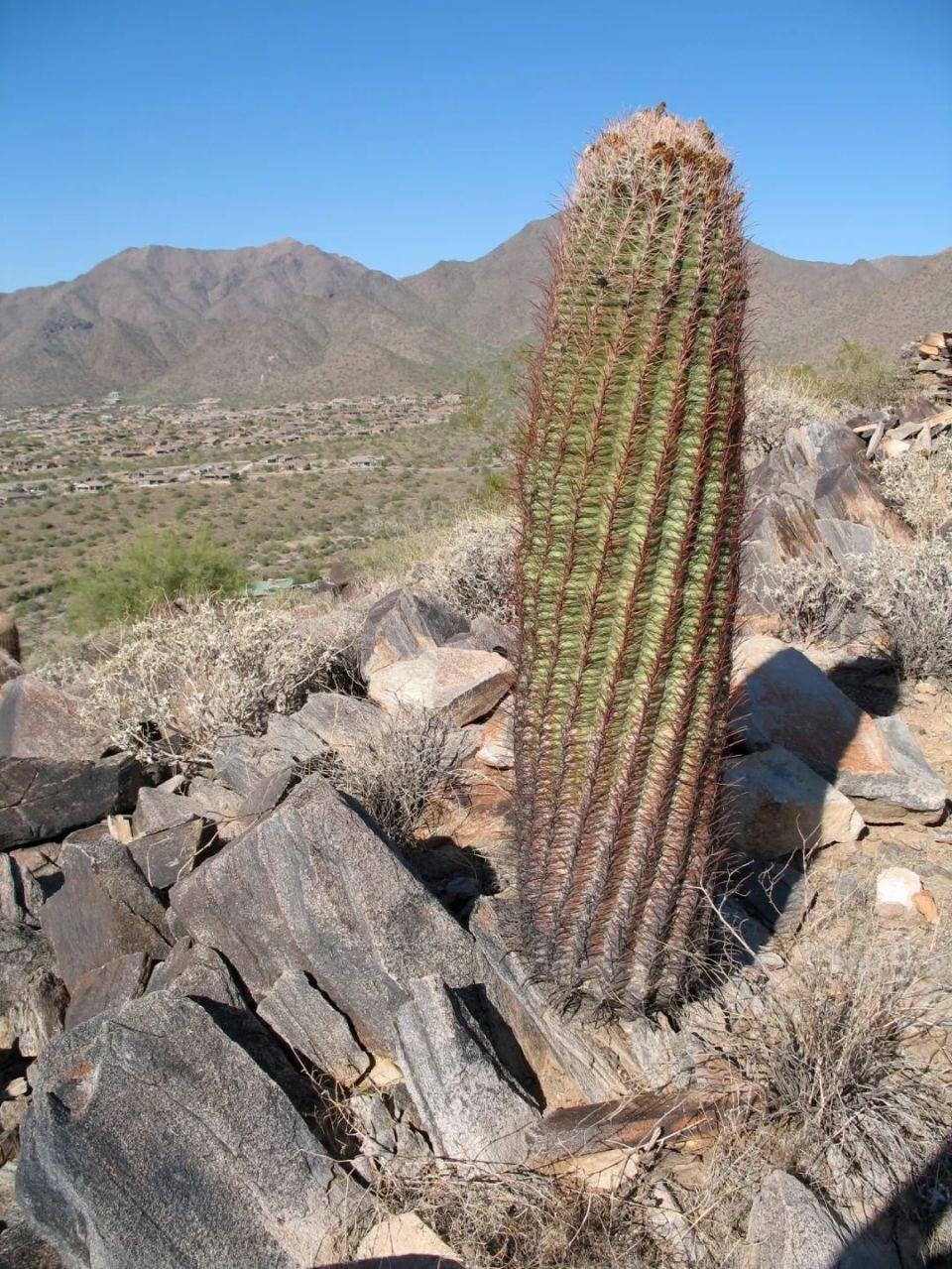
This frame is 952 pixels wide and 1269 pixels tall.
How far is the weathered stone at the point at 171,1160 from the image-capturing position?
2.62 m

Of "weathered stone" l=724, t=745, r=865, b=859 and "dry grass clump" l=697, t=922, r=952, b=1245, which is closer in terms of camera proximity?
"dry grass clump" l=697, t=922, r=952, b=1245

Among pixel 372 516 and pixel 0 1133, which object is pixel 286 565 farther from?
pixel 0 1133

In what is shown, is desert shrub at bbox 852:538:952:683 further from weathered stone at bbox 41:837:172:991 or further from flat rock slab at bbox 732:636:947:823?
weathered stone at bbox 41:837:172:991

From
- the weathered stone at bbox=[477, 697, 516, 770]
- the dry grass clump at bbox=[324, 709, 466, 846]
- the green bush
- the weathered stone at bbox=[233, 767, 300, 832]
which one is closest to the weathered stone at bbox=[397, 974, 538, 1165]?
the weathered stone at bbox=[233, 767, 300, 832]

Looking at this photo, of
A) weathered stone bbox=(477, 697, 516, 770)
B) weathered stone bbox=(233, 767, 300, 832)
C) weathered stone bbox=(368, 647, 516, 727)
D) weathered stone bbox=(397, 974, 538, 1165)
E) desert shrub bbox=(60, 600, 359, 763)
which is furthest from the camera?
desert shrub bbox=(60, 600, 359, 763)

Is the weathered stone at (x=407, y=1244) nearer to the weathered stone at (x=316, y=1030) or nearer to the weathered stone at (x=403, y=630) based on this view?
the weathered stone at (x=316, y=1030)

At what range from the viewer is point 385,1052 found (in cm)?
334

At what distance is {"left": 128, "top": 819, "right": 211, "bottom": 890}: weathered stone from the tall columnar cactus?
1929 mm

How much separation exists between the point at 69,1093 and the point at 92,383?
103m

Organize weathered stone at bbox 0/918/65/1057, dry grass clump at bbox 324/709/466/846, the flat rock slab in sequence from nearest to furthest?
1. weathered stone at bbox 0/918/65/1057
2. the flat rock slab
3. dry grass clump at bbox 324/709/466/846

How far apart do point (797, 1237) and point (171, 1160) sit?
69.9 inches

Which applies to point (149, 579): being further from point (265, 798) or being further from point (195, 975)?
point (195, 975)

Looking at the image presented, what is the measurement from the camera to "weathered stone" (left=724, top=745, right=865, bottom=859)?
163 inches

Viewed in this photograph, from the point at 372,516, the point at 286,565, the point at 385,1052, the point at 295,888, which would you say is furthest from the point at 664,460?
the point at 372,516
